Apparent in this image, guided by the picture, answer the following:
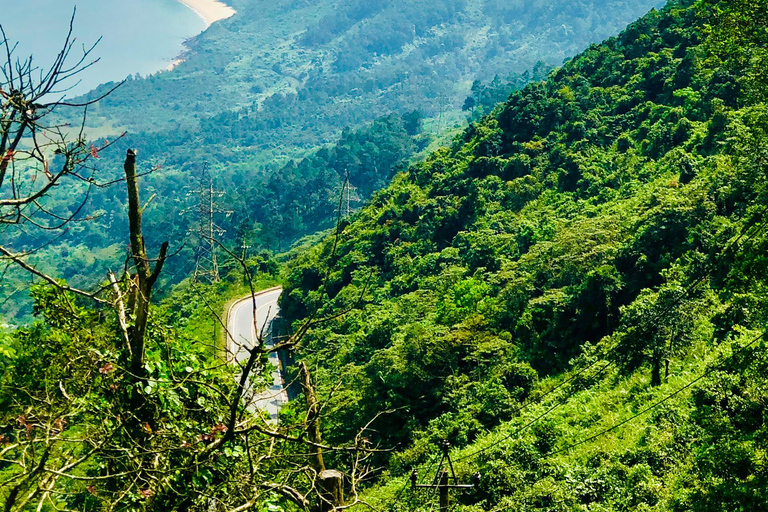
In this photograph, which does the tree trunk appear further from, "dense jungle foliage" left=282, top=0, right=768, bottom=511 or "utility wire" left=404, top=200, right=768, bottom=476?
"utility wire" left=404, top=200, right=768, bottom=476

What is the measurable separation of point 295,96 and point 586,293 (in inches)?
4954

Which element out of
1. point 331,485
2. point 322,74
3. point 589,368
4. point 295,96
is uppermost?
point 322,74

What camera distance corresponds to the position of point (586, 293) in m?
18.8

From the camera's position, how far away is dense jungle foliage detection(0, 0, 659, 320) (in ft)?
234

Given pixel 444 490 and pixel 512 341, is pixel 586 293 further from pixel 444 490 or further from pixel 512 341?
pixel 444 490

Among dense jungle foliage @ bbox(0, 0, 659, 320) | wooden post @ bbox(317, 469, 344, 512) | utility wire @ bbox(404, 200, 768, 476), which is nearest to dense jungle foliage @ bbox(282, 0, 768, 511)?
utility wire @ bbox(404, 200, 768, 476)

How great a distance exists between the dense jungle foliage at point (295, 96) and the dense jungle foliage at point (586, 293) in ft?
106

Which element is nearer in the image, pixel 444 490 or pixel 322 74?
pixel 444 490

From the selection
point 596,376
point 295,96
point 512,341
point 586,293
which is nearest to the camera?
point 596,376

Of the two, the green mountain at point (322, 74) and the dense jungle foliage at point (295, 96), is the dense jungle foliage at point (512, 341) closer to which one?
the dense jungle foliage at point (295, 96)

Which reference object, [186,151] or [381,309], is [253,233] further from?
[186,151]

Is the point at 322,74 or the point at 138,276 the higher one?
the point at 322,74

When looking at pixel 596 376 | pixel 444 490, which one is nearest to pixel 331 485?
pixel 444 490

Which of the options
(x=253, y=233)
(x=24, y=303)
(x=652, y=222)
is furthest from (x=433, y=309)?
(x=24, y=303)
